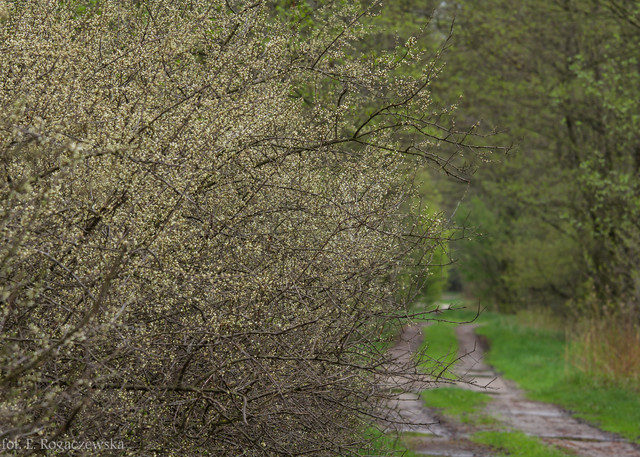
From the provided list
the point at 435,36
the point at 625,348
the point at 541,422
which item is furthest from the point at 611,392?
the point at 435,36

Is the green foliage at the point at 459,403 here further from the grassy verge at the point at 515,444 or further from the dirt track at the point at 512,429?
the grassy verge at the point at 515,444

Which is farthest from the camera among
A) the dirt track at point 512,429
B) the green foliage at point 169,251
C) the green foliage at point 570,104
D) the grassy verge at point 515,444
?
the green foliage at point 570,104

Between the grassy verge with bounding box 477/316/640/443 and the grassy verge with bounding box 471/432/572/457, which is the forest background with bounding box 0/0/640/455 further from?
the grassy verge with bounding box 477/316/640/443

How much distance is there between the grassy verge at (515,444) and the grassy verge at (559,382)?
1.88 metres

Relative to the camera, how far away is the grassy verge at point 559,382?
14.1 metres

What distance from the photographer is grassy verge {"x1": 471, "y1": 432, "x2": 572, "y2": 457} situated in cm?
1058

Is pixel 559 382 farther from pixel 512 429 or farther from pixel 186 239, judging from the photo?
pixel 186 239

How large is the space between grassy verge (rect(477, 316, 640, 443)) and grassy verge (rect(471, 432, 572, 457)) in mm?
1881

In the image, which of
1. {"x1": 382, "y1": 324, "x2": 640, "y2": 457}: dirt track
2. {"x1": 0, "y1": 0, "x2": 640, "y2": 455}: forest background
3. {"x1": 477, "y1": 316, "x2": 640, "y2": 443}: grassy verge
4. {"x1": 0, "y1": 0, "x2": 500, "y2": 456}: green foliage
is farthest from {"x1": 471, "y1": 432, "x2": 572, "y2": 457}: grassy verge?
{"x1": 0, "y1": 0, "x2": 500, "y2": 456}: green foliage

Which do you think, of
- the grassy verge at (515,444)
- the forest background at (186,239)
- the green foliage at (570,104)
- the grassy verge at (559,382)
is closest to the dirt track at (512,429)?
the grassy verge at (515,444)

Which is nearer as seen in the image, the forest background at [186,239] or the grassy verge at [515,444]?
the forest background at [186,239]

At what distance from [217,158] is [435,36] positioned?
15779 millimetres

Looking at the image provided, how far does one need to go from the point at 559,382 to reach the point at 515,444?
24.2 ft

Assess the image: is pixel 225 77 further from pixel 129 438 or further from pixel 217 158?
pixel 129 438
